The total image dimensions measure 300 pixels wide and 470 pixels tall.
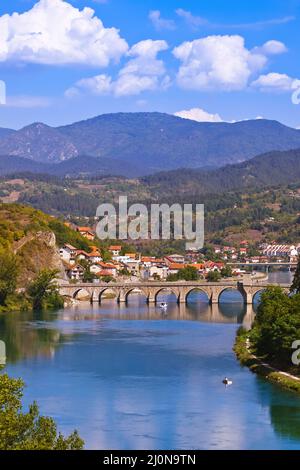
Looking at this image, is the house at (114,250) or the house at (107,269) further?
the house at (114,250)

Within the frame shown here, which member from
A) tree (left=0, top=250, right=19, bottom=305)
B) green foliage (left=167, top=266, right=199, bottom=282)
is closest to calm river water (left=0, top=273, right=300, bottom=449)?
tree (left=0, top=250, right=19, bottom=305)

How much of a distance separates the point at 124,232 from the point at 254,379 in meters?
115

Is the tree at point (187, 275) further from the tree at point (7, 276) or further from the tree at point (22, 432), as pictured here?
the tree at point (22, 432)

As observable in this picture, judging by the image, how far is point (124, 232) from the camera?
156 meters

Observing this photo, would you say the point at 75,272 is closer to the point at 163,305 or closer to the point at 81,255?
the point at 81,255

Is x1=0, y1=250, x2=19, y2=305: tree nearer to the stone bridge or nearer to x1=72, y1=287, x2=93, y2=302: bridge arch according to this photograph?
the stone bridge

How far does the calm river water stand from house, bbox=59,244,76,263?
29.5m

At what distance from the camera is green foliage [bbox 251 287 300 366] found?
1658 inches

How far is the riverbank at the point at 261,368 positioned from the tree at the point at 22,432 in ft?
51.3

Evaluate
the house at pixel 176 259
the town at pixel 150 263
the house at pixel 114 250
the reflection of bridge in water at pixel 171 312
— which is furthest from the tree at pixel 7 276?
the house at pixel 176 259

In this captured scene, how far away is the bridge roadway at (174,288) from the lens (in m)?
80.2

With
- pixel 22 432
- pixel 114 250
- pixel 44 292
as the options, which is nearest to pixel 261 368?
pixel 22 432
